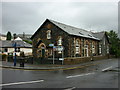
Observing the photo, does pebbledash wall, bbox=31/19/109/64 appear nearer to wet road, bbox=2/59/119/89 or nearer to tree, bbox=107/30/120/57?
wet road, bbox=2/59/119/89

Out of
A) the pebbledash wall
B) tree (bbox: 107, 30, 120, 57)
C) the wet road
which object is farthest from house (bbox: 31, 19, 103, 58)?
tree (bbox: 107, 30, 120, 57)

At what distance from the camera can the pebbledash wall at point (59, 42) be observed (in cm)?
2339

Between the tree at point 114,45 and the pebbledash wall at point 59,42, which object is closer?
the pebbledash wall at point 59,42

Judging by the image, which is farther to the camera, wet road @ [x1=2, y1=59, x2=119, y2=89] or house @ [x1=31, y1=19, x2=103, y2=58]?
house @ [x1=31, y1=19, x2=103, y2=58]

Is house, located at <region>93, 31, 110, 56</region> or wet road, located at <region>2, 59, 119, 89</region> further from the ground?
house, located at <region>93, 31, 110, 56</region>

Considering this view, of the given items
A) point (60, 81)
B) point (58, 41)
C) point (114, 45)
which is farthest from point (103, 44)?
point (60, 81)

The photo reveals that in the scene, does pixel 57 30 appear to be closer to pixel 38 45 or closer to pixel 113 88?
pixel 38 45

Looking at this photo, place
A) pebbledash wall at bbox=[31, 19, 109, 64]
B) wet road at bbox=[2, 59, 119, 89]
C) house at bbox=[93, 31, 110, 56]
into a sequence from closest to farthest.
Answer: wet road at bbox=[2, 59, 119, 89]
pebbledash wall at bbox=[31, 19, 109, 64]
house at bbox=[93, 31, 110, 56]

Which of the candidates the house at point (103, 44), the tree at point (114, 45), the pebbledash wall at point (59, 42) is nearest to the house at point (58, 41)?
the pebbledash wall at point (59, 42)

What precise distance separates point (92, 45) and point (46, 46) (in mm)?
11947

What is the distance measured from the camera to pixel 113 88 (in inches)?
299

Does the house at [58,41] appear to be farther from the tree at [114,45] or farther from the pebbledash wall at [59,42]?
the tree at [114,45]

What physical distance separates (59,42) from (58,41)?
0.95 ft

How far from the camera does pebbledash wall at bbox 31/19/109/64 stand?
23.4m
